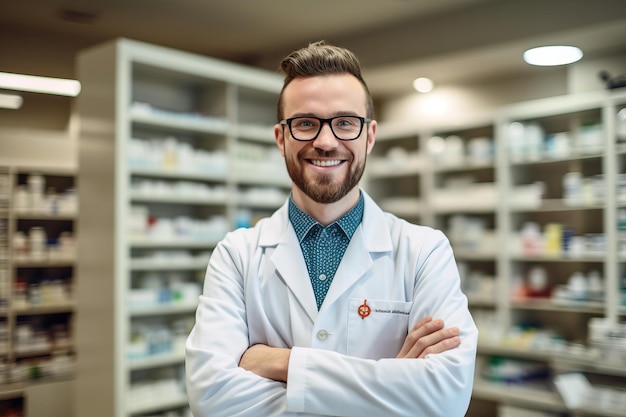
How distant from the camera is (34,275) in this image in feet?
9.02

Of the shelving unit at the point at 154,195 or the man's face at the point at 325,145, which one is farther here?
the shelving unit at the point at 154,195

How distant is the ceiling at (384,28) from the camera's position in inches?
141

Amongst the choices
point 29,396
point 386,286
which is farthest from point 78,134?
point 386,286

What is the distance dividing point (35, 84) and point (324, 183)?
185 cm

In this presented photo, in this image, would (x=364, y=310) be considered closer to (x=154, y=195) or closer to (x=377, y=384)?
(x=377, y=384)

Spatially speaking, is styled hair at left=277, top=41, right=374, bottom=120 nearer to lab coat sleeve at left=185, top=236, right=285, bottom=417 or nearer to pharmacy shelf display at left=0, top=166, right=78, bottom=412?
lab coat sleeve at left=185, top=236, right=285, bottom=417

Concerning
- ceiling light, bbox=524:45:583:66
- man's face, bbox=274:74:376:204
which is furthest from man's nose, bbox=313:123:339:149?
ceiling light, bbox=524:45:583:66

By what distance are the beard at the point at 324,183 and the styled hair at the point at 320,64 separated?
0.46ft

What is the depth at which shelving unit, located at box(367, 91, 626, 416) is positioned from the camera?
142 inches

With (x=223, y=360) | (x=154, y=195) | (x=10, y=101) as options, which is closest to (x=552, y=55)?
(x=154, y=195)

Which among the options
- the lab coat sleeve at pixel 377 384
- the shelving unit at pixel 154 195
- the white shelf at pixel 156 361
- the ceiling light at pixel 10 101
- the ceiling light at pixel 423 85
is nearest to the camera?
the lab coat sleeve at pixel 377 384

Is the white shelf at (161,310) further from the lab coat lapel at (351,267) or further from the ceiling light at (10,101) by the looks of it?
the lab coat lapel at (351,267)

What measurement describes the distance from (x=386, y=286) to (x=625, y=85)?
296 centimetres

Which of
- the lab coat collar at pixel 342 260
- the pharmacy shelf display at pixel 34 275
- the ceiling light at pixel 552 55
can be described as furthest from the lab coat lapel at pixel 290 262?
the ceiling light at pixel 552 55
